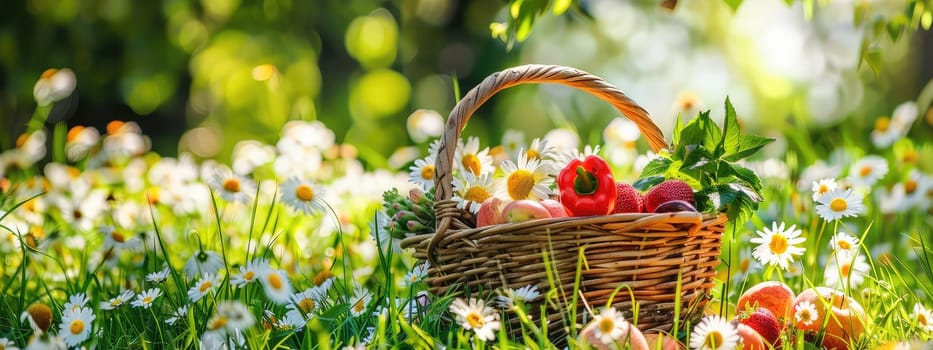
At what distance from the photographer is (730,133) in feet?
4.13

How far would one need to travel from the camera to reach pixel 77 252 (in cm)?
195

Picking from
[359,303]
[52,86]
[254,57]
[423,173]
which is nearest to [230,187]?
[423,173]

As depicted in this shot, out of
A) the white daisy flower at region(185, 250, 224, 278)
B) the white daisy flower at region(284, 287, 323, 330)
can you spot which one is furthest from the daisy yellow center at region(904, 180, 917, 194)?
the white daisy flower at region(185, 250, 224, 278)

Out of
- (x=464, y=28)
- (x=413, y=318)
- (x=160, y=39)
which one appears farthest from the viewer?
(x=464, y=28)

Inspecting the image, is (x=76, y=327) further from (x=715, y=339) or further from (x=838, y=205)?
(x=838, y=205)

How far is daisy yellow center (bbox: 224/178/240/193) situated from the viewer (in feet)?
5.69

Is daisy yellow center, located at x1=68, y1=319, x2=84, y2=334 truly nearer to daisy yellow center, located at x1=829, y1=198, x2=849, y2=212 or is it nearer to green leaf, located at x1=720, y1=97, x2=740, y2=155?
green leaf, located at x1=720, y1=97, x2=740, y2=155

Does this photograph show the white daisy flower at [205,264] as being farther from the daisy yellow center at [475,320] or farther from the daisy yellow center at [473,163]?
the daisy yellow center at [475,320]

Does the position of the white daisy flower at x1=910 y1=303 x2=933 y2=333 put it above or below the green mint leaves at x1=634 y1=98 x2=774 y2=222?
below

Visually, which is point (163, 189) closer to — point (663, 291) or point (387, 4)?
point (663, 291)

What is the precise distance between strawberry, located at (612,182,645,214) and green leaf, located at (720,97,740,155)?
138 millimetres

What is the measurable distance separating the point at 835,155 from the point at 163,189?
1821 mm

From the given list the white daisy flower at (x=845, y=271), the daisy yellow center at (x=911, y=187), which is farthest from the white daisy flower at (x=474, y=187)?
the daisy yellow center at (x=911, y=187)

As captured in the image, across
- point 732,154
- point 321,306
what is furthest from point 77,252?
point 732,154
